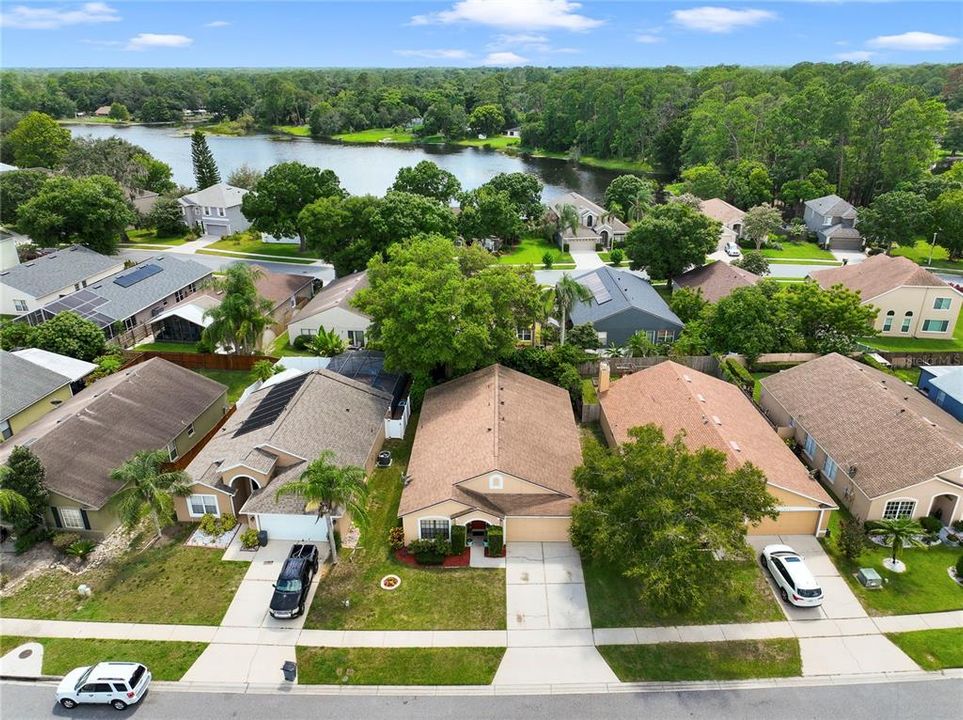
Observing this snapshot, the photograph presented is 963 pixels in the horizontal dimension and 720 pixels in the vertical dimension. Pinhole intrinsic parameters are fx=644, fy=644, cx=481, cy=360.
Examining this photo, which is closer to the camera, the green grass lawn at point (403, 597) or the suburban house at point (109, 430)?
the green grass lawn at point (403, 597)

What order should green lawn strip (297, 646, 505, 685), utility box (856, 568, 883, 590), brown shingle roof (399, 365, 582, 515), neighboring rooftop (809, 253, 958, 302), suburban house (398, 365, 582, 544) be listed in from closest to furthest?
green lawn strip (297, 646, 505, 685) → utility box (856, 568, 883, 590) → suburban house (398, 365, 582, 544) → brown shingle roof (399, 365, 582, 515) → neighboring rooftop (809, 253, 958, 302)

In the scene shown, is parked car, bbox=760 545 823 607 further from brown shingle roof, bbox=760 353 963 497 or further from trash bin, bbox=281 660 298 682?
trash bin, bbox=281 660 298 682


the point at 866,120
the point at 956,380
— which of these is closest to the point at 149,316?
the point at 956,380

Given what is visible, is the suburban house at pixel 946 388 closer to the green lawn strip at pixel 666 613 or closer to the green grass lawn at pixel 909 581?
the green grass lawn at pixel 909 581

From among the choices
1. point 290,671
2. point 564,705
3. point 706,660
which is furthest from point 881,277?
point 290,671

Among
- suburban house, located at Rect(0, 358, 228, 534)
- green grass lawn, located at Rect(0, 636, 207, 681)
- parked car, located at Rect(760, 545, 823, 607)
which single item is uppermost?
suburban house, located at Rect(0, 358, 228, 534)

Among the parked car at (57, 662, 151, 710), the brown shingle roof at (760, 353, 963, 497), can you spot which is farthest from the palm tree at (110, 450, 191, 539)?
the brown shingle roof at (760, 353, 963, 497)

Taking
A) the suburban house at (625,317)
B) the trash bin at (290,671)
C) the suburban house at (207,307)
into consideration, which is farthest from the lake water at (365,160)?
the trash bin at (290,671)
